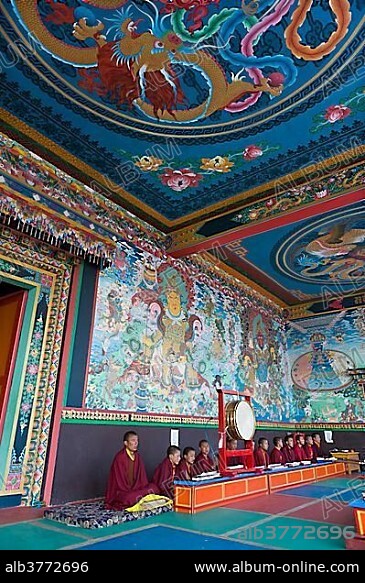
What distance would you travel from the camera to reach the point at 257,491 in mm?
5488

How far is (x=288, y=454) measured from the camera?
812 cm

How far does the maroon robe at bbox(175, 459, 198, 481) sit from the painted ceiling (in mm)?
3596

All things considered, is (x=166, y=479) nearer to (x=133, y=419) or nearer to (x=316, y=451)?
(x=133, y=419)

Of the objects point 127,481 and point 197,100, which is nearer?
point 197,100

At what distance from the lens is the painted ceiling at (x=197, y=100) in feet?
11.7

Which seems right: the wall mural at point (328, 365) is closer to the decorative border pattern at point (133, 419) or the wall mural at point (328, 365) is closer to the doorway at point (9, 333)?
the decorative border pattern at point (133, 419)

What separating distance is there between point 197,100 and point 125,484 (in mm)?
4487

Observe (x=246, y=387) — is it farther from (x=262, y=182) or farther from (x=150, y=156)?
(x=150, y=156)

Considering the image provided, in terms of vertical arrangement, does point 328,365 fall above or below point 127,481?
above
